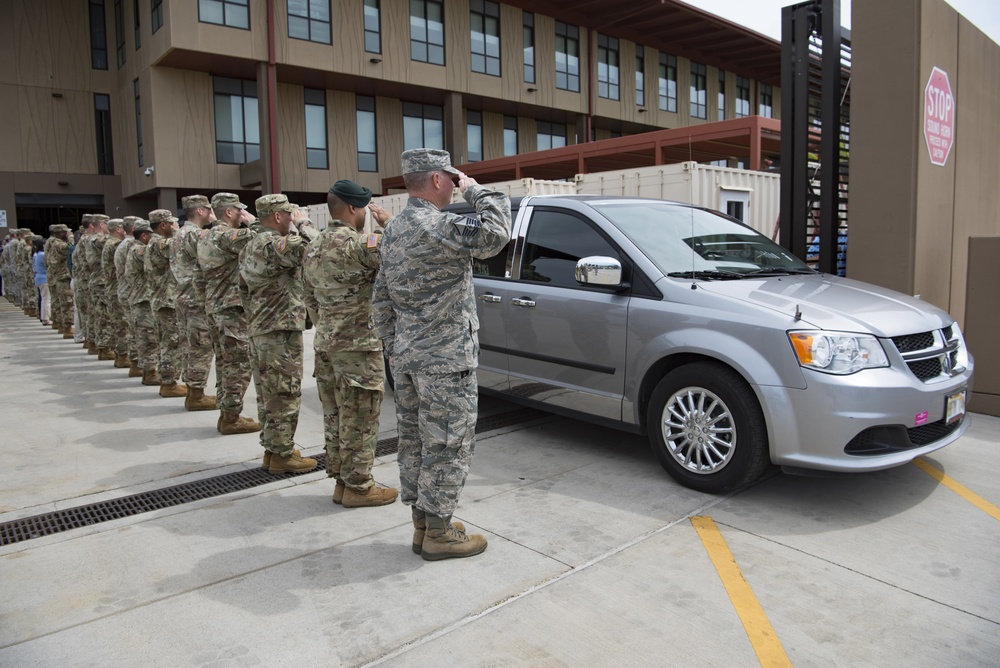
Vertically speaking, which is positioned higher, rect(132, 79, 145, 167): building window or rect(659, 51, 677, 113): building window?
rect(659, 51, 677, 113): building window

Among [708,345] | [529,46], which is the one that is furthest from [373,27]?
[708,345]

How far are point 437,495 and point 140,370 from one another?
7094 millimetres

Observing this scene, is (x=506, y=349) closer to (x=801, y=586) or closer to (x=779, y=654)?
(x=801, y=586)

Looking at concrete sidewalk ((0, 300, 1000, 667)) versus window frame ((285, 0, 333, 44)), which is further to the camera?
window frame ((285, 0, 333, 44))

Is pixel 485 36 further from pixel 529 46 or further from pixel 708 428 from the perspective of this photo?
pixel 708 428

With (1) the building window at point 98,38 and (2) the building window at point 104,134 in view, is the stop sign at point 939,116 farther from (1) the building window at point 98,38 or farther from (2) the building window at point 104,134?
(1) the building window at point 98,38

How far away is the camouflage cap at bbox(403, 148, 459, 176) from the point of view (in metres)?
3.39

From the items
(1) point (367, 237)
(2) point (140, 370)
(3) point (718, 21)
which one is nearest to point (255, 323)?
(1) point (367, 237)

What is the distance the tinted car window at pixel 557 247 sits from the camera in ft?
16.7

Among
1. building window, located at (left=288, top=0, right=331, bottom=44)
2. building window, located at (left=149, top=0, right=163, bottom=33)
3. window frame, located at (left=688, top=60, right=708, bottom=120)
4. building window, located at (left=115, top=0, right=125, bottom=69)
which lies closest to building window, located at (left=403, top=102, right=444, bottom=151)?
building window, located at (left=288, top=0, right=331, bottom=44)

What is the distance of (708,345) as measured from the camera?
4234mm

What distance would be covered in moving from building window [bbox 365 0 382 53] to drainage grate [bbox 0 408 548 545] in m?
22.6

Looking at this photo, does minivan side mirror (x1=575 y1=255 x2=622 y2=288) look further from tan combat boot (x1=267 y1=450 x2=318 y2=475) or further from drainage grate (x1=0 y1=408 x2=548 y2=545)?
tan combat boot (x1=267 y1=450 x2=318 y2=475)

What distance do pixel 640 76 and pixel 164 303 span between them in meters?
30.8
